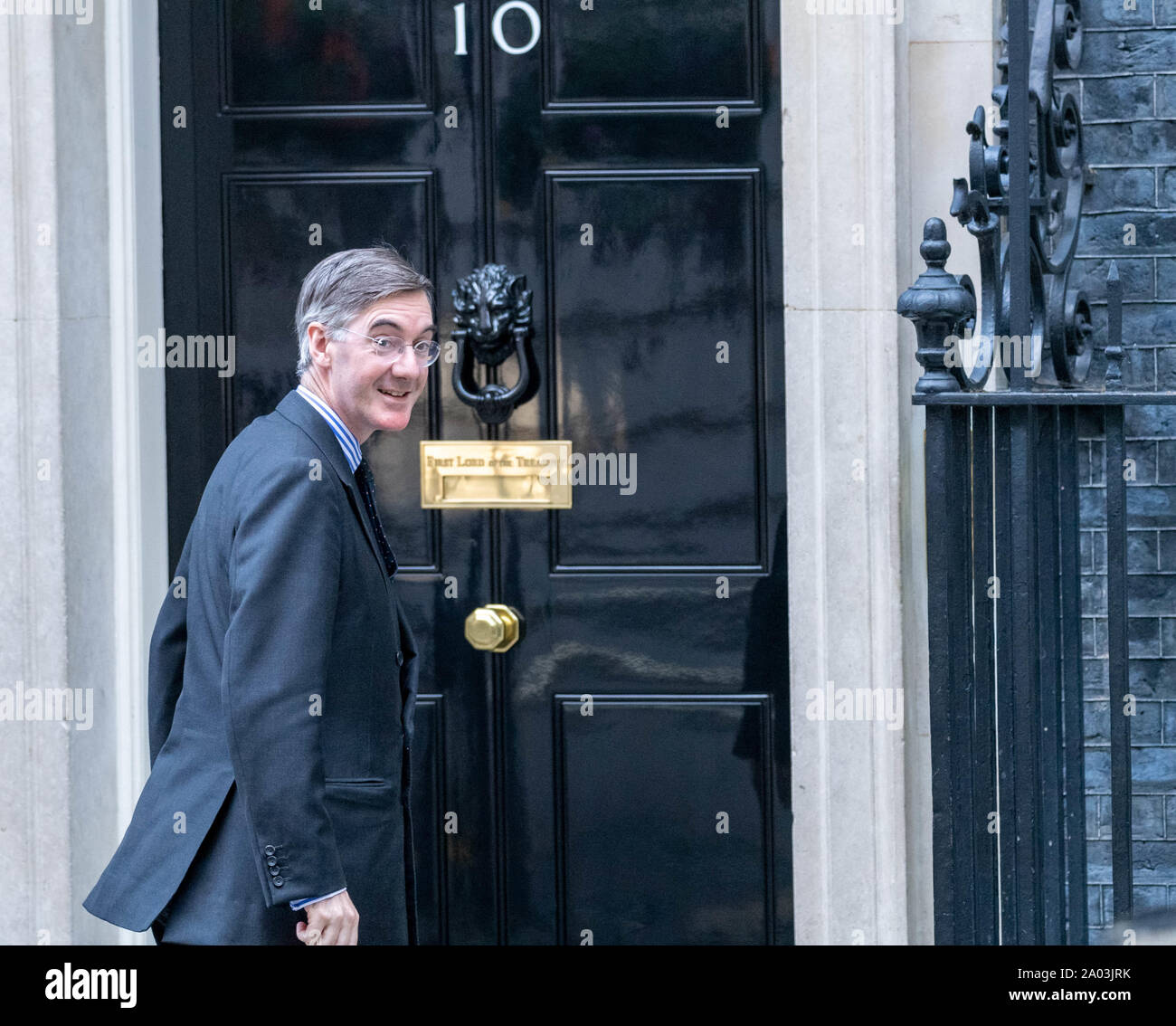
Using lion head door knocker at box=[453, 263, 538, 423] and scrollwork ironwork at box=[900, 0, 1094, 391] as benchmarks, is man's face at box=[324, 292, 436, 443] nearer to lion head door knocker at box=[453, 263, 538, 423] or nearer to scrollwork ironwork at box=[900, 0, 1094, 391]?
scrollwork ironwork at box=[900, 0, 1094, 391]

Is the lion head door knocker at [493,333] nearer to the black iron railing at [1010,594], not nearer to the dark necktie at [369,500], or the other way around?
the dark necktie at [369,500]

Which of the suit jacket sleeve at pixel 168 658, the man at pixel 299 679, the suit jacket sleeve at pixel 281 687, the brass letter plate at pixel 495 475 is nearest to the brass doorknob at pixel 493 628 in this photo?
the brass letter plate at pixel 495 475

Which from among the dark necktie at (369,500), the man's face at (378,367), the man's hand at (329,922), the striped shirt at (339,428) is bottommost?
the man's hand at (329,922)

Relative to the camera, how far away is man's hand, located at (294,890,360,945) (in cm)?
238

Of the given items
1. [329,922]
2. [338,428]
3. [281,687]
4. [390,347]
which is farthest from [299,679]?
[390,347]

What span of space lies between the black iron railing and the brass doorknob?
1345 mm

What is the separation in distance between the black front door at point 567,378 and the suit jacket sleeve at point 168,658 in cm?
123

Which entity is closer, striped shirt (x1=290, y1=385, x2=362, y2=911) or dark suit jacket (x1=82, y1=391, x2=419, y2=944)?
dark suit jacket (x1=82, y1=391, x2=419, y2=944)

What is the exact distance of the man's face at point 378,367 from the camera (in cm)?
261

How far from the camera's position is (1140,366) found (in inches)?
145

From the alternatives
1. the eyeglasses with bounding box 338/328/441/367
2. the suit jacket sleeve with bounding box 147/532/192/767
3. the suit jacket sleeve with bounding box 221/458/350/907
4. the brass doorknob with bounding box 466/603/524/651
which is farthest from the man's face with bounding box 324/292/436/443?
the brass doorknob with bounding box 466/603/524/651

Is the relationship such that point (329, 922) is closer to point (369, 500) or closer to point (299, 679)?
point (299, 679)

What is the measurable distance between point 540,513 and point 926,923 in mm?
1512

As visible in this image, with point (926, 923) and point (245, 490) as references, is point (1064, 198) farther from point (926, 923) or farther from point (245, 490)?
point (245, 490)
